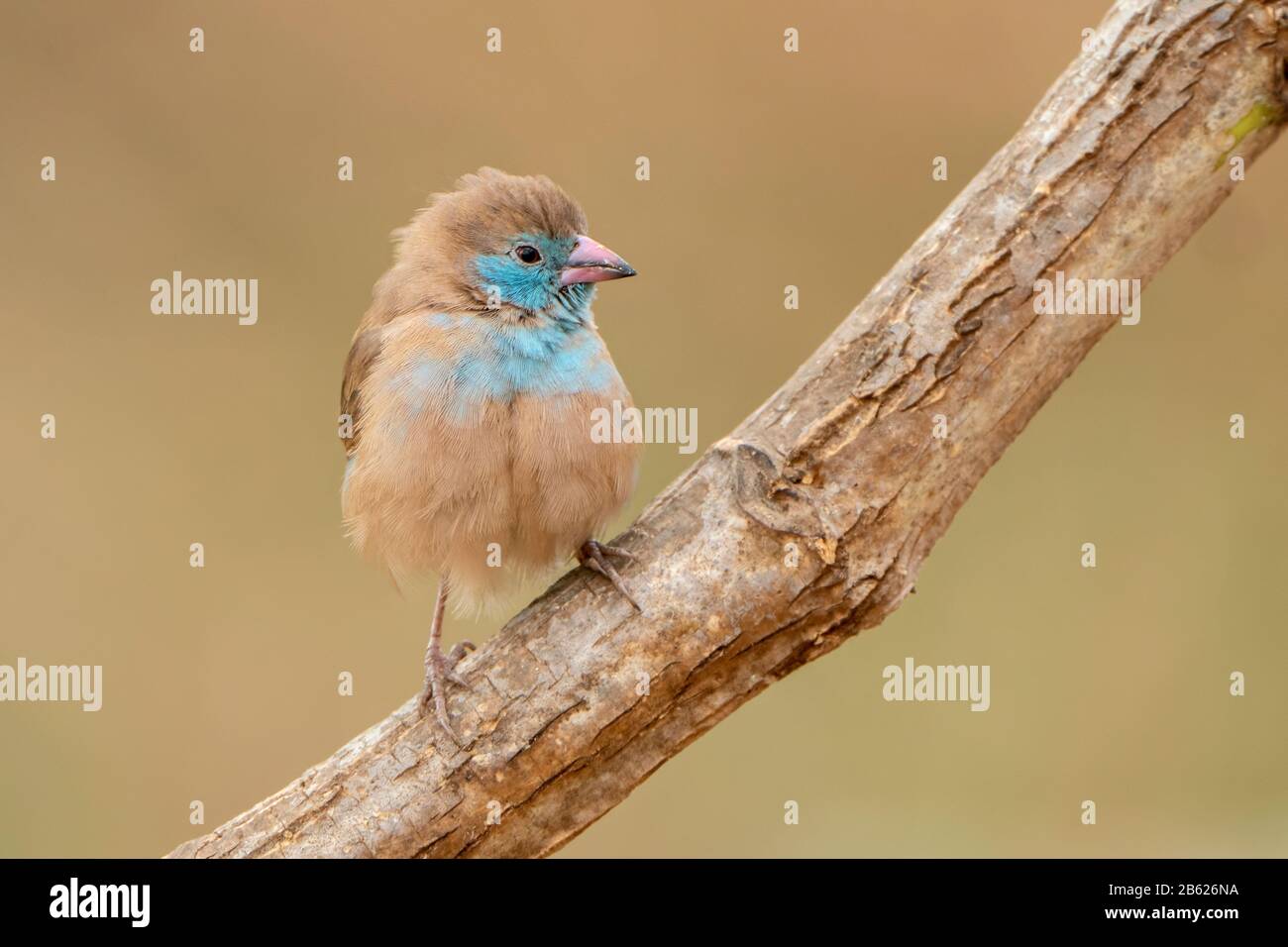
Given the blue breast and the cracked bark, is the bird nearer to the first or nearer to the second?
the blue breast

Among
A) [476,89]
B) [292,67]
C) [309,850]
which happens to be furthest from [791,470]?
[292,67]

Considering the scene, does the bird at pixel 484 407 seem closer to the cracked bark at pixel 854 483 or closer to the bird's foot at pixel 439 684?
the bird's foot at pixel 439 684

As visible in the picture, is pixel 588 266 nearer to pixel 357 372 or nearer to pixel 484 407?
pixel 484 407

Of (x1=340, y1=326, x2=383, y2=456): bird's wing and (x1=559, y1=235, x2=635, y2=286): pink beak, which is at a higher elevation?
(x1=559, y1=235, x2=635, y2=286): pink beak

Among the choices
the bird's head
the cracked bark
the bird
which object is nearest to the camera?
the cracked bark

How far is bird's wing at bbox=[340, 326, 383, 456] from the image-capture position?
349cm

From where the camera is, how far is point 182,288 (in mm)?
5863

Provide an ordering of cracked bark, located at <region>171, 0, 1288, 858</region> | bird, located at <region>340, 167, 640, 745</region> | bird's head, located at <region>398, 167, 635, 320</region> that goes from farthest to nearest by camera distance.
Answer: bird's head, located at <region>398, 167, 635, 320</region>
bird, located at <region>340, 167, 640, 745</region>
cracked bark, located at <region>171, 0, 1288, 858</region>

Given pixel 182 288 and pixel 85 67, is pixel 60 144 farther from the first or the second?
pixel 182 288

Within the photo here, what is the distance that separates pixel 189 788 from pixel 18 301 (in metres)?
2.31

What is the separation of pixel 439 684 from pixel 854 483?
3.33 feet

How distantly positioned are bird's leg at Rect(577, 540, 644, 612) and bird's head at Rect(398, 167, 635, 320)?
653 millimetres

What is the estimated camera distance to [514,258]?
3.42 m

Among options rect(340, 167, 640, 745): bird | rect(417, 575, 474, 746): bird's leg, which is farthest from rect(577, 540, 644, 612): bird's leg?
rect(417, 575, 474, 746): bird's leg
